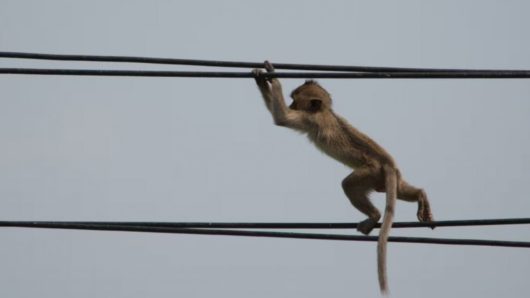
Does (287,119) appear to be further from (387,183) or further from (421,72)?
(421,72)

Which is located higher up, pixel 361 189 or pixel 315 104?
pixel 315 104

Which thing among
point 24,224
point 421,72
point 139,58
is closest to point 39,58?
point 139,58

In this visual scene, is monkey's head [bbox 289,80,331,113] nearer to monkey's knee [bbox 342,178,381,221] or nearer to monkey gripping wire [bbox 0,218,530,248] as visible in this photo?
monkey's knee [bbox 342,178,381,221]

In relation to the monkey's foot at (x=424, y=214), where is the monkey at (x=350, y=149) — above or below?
above

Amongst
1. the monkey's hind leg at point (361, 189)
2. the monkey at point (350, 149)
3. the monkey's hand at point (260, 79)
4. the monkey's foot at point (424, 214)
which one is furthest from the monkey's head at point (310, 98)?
the monkey's foot at point (424, 214)

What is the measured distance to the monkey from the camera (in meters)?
12.2

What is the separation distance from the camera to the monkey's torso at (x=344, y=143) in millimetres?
12719

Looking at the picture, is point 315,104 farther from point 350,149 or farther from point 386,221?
point 386,221

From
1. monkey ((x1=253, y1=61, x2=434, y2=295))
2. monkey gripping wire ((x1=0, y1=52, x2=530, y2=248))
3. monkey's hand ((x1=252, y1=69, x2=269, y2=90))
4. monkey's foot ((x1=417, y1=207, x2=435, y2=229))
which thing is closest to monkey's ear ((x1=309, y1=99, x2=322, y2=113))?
monkey ((x1=253, y1=61, x2=434, y2=295))

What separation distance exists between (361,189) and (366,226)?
0.58 metres

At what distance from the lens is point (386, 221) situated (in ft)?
38.1

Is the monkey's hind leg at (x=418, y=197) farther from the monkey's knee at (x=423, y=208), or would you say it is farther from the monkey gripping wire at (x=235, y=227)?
the monkey gripping wire at (x=235, y=227)

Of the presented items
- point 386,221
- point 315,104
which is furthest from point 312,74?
point 315,104

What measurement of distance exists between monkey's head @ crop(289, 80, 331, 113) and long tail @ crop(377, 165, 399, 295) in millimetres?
1658
